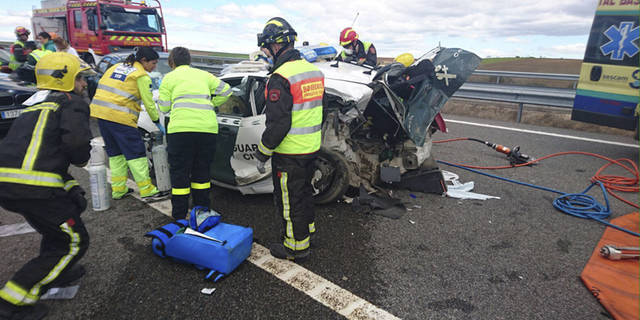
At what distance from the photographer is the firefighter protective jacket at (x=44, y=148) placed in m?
2.13

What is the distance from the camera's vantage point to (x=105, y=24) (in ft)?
41.5

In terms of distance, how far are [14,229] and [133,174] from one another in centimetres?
116

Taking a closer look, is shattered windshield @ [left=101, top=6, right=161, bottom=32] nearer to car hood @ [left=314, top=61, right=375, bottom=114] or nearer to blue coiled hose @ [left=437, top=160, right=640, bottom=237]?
car hood @ [left=314, top=61, right=375, bottom=114]

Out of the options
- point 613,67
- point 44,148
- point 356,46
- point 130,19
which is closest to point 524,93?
point 613,67

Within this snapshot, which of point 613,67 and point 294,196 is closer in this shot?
point 294,196

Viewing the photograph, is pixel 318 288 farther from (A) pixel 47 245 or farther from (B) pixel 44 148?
(B) pixel 44 148

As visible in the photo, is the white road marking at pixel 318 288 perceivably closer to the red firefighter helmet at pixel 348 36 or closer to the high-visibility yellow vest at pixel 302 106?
the high-visibility yellow vest at pixel 302 106

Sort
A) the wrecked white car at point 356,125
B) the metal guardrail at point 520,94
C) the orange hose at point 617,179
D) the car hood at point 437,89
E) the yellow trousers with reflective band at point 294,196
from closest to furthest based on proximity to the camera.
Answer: the yellow trousers with reflective band at point 294,196, the car hood at point 437,89, the wrecked white car at point 356,125, the orange hose at point 617,179, the metal guardrail at point 520,94

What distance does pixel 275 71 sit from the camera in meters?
2.72

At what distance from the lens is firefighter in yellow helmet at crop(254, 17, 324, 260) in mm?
2691

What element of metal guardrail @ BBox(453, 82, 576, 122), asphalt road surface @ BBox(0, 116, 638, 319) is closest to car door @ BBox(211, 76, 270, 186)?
asphalt road surface @ BBox(0, 116, 638, 319)

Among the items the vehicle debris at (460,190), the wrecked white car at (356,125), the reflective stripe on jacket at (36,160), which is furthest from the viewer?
the vehicle debris at (460,190)

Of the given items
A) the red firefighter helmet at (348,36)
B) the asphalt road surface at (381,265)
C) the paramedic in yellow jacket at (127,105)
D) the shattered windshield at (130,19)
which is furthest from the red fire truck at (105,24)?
the asphalt road surface at (381,265)

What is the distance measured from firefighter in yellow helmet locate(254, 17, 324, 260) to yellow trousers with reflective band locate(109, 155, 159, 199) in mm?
1910
